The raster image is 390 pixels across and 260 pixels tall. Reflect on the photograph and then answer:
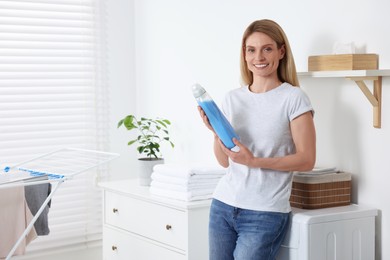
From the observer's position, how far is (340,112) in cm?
265

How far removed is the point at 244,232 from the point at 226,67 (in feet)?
3.69

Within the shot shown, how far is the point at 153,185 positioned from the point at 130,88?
1042 mm

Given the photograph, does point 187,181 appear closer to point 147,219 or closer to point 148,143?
point 147,219

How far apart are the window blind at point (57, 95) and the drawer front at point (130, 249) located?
1.57 ft

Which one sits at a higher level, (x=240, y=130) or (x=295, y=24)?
(x=295, y=24)

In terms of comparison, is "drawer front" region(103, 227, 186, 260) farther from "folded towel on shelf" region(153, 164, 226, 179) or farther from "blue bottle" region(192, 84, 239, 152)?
"blue bottle" region(192, 84, 239, 152)

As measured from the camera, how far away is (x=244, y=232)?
2342 millimetres

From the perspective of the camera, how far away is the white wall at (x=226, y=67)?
8.27 ft

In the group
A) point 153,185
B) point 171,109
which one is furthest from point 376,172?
point 171,109

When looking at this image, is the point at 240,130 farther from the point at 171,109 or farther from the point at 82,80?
the point at 82,80

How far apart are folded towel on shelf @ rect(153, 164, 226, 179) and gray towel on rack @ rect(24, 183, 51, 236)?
50cm

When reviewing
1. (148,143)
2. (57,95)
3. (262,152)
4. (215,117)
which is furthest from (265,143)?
(57,95)

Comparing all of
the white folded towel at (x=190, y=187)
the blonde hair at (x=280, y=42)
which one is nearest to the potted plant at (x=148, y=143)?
the white folded towel at (x=190, y=187)

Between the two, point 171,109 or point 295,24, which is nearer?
point 295,24
